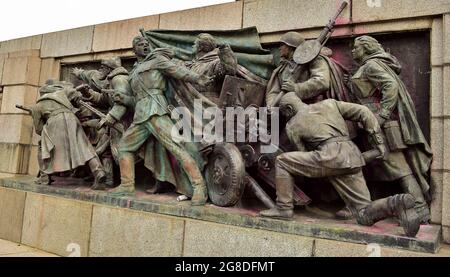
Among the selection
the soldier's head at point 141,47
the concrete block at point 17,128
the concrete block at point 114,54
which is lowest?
the concrete block at point 17,128

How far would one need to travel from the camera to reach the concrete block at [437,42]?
A: 4.43 m

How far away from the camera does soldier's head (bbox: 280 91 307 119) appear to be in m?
4.35

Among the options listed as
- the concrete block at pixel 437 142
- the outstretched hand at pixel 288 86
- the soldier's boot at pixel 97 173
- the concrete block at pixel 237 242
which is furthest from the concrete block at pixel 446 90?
the soldier's boot at pixel 97 173

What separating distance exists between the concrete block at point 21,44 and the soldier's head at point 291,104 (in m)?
6.42

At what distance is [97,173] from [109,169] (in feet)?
0.87

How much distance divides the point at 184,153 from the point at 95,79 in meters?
2.85

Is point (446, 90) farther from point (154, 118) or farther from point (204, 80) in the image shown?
point (154, 118)

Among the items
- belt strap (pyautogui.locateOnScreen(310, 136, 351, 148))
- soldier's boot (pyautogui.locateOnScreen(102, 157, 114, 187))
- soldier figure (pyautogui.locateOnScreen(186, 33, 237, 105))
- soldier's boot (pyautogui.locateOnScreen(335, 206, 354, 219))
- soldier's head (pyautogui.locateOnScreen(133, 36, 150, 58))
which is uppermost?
soldier's head (pyautogui.locateOnScreen(133, 36, 150, 58))

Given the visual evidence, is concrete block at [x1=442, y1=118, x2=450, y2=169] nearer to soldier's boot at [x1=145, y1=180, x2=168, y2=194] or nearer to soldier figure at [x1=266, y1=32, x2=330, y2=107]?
soldier figure at [x1=266, y1=32, x2=330, y2=107]

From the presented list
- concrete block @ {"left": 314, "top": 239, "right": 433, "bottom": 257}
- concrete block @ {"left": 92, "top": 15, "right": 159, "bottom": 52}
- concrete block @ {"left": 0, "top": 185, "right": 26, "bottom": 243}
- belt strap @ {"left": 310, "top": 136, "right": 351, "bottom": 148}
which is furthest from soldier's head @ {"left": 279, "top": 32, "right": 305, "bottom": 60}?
concrete block @ {"left": 0, "top": 185, "right": 26, "bottom": 243}

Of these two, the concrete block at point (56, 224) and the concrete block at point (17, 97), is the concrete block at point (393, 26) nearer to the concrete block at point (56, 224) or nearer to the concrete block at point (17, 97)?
the concrete block at point (56, 224)

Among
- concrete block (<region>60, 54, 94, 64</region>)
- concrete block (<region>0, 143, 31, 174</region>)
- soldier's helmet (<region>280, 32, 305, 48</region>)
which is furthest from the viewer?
concrete block (<region>0, 143, 31, 174</region>)

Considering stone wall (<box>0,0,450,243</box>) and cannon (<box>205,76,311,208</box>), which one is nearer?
stone wall (<box>0,0,450,243</box>)

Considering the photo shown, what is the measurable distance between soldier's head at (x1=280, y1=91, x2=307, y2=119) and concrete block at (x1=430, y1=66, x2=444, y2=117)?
1502 mm
